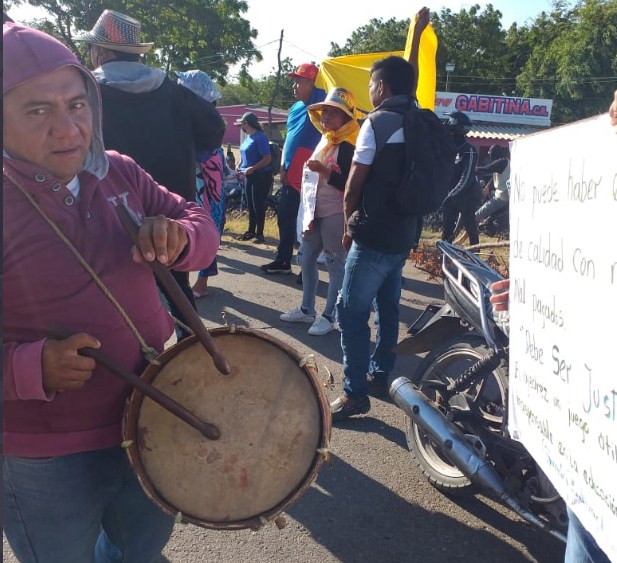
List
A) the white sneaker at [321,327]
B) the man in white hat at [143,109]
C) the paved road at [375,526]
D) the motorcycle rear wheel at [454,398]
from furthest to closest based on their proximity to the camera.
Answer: the white sneaker at [321,327] < the man in white hat at [143,109] < the motorcycle rear wheel at [454,398] < the paved road at [375,526]

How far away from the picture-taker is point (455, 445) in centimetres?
260

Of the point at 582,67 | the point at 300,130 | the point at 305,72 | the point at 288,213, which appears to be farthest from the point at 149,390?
the point at 582,67

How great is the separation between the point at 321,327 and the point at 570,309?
3662 millimetres

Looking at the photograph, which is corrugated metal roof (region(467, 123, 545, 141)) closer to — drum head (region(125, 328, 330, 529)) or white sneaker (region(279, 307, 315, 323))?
white sneaker (region(279, 307, 315, 323))

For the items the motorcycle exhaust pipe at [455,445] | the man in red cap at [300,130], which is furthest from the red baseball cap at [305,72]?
the motorcycle exhaust pipe at [455,445]

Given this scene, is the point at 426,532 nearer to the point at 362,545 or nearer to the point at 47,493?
the point at 362,545

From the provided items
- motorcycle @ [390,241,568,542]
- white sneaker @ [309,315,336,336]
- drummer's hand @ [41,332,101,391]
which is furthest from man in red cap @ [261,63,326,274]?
drummer's hand @ [41,332,101,391]

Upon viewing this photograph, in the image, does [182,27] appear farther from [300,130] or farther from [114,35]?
[114,35]

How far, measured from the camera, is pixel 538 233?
1.50 m

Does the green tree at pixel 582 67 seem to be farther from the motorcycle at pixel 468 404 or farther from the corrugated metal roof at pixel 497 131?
the motorcycle at pixel 468 404

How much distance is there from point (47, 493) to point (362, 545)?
4.90 feet

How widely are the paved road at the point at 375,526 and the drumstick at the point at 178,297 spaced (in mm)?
1336

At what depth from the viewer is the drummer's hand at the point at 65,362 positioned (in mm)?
1316

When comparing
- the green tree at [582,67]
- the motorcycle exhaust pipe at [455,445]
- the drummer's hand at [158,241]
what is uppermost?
the green tree at [582,67]
